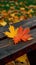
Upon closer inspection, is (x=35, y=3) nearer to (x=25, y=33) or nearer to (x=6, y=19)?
(x=6, y=19)

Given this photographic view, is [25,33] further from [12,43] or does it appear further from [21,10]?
[21,10]

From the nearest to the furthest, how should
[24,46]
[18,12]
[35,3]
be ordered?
1. [24,46]
2. [18,12]
3. [35,3]

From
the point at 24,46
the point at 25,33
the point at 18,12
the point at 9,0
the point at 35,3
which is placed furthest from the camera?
the point at 9,0

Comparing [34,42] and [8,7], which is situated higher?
[8,7]

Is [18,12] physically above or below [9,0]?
below

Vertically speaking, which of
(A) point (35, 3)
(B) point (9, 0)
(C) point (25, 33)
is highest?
(B) point (9, 0)

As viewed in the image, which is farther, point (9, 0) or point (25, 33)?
point (9, 0)

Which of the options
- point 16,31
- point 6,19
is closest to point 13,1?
point 6,19

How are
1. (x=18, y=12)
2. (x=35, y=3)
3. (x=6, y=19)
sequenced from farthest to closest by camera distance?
(x=35, y=3)
(x=18, y=12)
(x=6, y=19)

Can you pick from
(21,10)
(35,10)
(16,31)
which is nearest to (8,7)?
(21,10)
